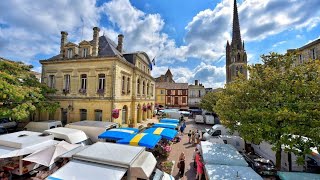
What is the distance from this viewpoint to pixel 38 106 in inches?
579

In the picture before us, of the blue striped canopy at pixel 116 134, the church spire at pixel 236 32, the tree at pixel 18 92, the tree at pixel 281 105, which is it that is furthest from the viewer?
the church spire at pixel 236 32

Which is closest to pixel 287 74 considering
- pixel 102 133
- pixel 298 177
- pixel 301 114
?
pixel 301 114

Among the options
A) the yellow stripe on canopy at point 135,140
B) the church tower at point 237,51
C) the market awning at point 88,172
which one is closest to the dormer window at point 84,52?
the yellow stripe on canopy at point 135,140

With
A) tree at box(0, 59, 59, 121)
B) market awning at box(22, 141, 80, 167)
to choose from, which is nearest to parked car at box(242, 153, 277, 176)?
market awning at box(22, 141, 80, 167)

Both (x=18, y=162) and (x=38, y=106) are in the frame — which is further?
(x=38, y=106)

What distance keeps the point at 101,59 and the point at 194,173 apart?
13.1 metres

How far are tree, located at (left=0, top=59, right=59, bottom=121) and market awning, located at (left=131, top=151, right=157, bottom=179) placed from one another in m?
9.83

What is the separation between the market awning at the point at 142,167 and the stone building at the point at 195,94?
4308 centimetres

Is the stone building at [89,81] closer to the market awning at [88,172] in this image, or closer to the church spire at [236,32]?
the market awning at [88,172]

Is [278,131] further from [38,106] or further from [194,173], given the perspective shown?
[38,106]

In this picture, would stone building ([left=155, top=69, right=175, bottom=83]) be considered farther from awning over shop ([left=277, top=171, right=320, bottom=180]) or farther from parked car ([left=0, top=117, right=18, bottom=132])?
awning over shop ([left=277, top=171, right=320, bottom=180])

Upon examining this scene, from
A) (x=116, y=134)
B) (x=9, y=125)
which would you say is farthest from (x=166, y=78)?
(x=116, y=134)

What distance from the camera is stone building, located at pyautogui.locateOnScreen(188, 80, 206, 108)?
49000mm

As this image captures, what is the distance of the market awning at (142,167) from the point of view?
627 cm
